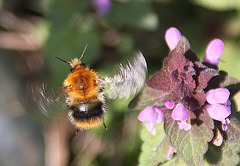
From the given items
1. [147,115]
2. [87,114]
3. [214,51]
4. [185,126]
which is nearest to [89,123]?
[87,114]

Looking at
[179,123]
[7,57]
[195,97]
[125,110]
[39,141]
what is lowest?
[39,141]

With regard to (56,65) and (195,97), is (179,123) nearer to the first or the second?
(195,97)

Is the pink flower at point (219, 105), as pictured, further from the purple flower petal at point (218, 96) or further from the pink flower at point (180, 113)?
the pink flower at point (180, 113)

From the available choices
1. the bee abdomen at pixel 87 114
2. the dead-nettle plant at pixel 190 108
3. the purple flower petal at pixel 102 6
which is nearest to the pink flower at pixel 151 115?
the dead-nettle plant at pixel 190 108

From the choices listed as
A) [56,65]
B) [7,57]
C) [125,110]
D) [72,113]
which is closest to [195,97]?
[72,113]

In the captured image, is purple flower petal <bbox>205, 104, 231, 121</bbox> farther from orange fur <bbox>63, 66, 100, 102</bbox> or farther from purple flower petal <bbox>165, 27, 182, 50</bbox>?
orange fur <bbox>63, 66, 100, 102</bbox>
